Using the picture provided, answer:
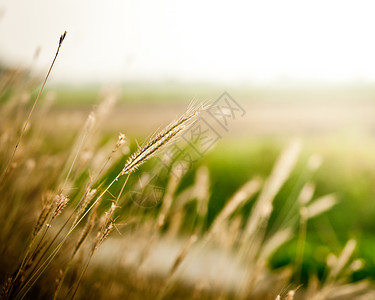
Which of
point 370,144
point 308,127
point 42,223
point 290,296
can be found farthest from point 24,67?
point 308,127

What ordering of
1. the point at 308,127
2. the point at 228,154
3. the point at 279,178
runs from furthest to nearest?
1. the point at 308,127
2. the point at 228,154
3. the point at 279,178

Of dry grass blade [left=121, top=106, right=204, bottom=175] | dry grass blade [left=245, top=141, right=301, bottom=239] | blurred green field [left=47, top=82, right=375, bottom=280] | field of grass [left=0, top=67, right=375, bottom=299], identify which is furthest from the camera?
blurred green field [left=47, top=82, right=375, bottom=280]

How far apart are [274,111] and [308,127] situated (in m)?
4.37

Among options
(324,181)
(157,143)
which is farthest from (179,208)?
(324,181)

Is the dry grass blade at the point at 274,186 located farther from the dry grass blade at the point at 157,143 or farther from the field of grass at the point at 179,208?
the dry grass blade at the point at 157,143

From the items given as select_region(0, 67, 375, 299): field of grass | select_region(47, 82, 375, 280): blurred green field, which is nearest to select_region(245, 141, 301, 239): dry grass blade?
select_region(0, 67, 375, 299): field of grass

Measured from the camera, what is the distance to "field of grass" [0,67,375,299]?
1.38m

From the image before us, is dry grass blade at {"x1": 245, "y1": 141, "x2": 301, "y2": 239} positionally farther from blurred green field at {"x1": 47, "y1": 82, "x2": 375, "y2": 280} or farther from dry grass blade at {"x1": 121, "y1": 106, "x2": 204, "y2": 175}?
blurred green field at {"x1": 47, "y1": 82, "x2": 375, "y2": 280}

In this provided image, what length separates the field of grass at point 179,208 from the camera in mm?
1377

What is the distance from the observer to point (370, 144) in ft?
28.8

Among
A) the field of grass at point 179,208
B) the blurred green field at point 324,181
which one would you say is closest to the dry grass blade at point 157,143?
the field of grass at point 179,208

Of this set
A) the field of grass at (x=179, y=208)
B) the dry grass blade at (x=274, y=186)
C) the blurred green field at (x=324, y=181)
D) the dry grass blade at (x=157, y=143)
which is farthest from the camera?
the blurred green field at (x=324, y=181)

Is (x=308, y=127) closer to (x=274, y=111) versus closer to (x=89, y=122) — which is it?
(x=274, y=111)

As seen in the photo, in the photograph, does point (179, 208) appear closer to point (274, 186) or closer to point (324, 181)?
point (274, 186)
